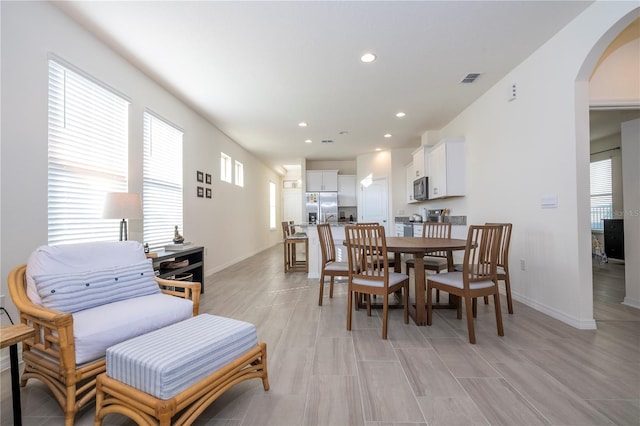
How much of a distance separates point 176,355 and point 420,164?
17.6 feet

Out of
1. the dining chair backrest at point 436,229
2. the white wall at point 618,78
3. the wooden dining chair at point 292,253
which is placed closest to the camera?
the white wall at point 618,78

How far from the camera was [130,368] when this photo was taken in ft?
4.10

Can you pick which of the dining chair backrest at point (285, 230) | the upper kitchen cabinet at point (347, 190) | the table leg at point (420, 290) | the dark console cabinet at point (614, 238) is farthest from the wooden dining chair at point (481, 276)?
the upper kitchen cabinet at point (347, 190)

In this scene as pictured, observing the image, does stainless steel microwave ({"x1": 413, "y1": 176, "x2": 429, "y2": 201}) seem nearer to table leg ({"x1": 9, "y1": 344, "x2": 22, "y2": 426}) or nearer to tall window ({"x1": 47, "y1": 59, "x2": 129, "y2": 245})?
tall window ({"x1": 47, "y1": 59, "x2": 129, "y2": 245})

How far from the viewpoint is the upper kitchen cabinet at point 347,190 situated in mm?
8289

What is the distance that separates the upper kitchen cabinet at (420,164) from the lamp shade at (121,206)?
4.77 metres

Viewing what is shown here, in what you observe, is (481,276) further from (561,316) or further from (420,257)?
(561,316)

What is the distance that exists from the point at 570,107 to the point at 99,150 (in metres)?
4.53

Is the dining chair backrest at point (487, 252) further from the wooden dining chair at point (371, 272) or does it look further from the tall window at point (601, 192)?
the tall window at point (601, 192)

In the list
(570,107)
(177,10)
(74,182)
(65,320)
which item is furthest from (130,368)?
(570,107)

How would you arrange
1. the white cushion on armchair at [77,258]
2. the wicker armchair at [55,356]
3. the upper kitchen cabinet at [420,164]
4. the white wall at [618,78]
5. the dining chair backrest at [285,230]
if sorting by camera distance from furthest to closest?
the dining chair backrest at [285,230] → the upper kitchen cabinet at [420,164] → the white wall at [618,78] → the white cushion on armchair at [77,258] → the wicker armchair at [55,356]

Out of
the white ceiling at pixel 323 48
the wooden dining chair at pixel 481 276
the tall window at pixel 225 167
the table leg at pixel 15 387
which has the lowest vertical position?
the table leg at pixel 15 387

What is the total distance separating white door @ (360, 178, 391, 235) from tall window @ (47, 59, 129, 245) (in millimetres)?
5710

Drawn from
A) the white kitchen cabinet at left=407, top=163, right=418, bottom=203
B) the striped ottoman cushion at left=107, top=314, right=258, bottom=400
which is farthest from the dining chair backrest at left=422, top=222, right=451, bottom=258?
the striped ottoman cushion at left=107, top=314, right=258, bottom=400
